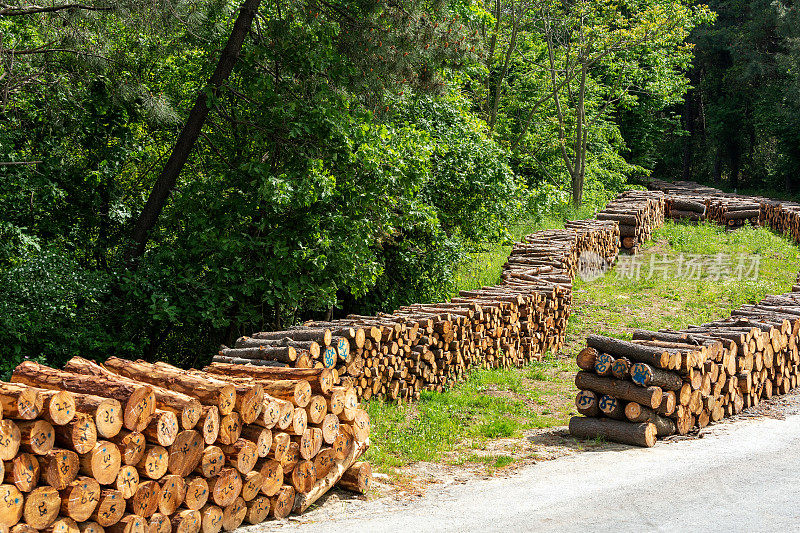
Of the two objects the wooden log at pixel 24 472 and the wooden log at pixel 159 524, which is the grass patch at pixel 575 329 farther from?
the wooden log at pixel 24 472

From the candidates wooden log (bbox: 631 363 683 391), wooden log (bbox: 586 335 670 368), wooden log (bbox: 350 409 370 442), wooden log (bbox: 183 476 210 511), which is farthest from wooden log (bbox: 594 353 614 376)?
wooden log (bbox: 183 476 210 511)

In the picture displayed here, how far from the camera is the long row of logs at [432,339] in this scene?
9134 millimetres

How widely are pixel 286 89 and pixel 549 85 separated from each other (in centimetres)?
2272

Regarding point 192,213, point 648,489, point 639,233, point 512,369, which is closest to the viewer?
point 648,489

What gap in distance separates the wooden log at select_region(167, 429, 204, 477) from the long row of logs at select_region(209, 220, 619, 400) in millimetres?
1697

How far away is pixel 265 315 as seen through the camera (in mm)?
13352

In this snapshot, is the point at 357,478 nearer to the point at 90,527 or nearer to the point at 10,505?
the point at 90,527

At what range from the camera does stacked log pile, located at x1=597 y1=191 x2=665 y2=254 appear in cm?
2397

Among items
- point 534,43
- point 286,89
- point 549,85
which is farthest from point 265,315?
point 534,43

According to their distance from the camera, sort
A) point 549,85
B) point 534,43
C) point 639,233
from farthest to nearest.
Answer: point 534,43 < point 549,85 < point 639,233

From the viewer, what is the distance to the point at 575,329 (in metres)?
16.2

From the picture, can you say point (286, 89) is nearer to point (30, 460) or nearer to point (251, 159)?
point (251, 159)

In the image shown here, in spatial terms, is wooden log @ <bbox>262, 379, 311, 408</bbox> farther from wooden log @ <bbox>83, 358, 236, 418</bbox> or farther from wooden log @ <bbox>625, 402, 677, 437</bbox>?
wooden log @ <bbox>625, 402, 677, 437</bbox>

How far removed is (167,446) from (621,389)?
584 centimetres
